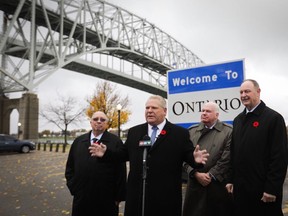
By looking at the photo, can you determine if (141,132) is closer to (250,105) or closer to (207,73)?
(250,105)

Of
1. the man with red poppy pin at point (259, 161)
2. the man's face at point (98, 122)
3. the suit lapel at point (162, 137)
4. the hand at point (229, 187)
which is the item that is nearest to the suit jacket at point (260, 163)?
the man with red poppy pin at point (259, 161)

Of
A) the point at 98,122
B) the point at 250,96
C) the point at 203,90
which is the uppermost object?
the point at 203,90

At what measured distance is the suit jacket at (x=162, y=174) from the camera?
8.84 feet

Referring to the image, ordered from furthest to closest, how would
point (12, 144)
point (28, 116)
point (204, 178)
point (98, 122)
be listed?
point (28, 116) < point (12, 144) < point (98, 122) < point (204, 178)

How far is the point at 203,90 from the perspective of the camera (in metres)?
5.61

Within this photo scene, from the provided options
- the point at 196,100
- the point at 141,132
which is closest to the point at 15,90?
the point at 196,100

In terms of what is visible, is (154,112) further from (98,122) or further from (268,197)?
(268,197)

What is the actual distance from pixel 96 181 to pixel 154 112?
122 centimetres

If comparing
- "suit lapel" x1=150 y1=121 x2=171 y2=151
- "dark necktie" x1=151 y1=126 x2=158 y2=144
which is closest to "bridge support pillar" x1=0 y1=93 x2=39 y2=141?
"dark necktie" x1=151 y1=126 x2=158 y2=144

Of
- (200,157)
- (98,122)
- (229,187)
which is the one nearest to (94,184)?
(98,122)

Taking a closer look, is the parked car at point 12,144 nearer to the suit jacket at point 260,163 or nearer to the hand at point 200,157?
the hand at point 200,157

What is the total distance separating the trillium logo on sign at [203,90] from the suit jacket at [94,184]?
2464mm

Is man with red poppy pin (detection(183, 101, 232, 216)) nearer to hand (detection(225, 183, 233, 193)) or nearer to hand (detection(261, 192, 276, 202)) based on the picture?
hand (detection(225, 183, 233, 193))

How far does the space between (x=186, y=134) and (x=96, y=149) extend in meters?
0.95
